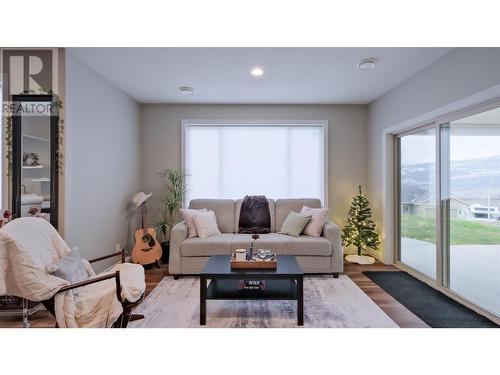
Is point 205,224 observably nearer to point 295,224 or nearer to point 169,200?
point 169,200

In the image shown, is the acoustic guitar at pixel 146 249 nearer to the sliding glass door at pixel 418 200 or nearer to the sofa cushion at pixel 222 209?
the sofa cushion at pixel 222 209

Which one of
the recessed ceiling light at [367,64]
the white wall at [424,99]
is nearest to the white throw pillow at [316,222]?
the white wall at [424,99]

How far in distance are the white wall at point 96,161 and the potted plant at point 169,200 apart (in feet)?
1.73

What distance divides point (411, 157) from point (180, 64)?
329cm

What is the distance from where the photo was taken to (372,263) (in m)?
4.01

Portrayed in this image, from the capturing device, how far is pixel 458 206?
8.94 feet

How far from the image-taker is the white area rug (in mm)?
2260

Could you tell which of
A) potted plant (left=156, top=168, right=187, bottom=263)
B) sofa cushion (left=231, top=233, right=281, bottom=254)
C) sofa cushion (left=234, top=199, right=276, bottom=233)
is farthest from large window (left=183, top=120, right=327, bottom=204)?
sofa cushion (left=231, top=233, right=281, bottom=254)

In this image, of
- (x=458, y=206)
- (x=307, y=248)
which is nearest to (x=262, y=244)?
(x=307, y=248)

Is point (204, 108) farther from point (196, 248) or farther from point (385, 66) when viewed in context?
point (385, 66)
